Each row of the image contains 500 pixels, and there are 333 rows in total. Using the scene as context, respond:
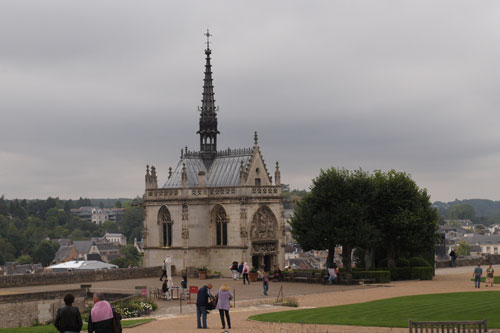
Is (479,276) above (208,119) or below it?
below

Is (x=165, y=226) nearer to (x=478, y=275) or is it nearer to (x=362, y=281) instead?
(x=362, y=281)

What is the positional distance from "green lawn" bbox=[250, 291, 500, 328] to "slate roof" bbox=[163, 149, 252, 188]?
29573mm

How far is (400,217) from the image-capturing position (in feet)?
197

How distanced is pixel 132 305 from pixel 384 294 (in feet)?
48.9

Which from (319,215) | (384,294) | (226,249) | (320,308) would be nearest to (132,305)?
(320,308)

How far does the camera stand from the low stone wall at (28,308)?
44.1 metres

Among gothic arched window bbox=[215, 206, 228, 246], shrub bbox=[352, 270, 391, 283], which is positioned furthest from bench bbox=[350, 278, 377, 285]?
gothic arched window bbox=[215, 206, 228, 246]

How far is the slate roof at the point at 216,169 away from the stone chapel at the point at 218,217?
0.09 meters

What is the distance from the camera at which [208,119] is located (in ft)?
245

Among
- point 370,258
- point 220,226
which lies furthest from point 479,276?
point 220,226

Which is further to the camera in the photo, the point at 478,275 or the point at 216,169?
the point at 216,169

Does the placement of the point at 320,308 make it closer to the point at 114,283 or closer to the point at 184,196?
the point at 114,283

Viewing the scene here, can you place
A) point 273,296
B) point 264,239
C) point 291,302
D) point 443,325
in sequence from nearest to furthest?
point 443,325
point 291,302
point 273,296
point 264,239

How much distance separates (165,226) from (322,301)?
2770 centimetres
